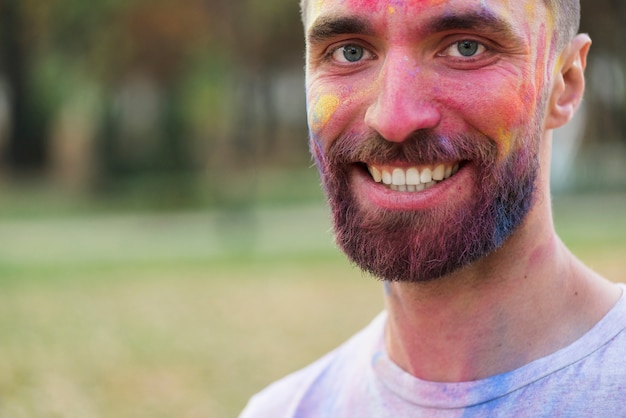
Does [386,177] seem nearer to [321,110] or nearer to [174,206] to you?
[321,110]

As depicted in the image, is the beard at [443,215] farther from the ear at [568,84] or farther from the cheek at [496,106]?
the ear at [568,84]

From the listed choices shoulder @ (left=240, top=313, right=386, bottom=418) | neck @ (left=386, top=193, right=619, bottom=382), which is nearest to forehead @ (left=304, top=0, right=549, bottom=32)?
neck @ (left=386, top=193, right=619, bottom=382)

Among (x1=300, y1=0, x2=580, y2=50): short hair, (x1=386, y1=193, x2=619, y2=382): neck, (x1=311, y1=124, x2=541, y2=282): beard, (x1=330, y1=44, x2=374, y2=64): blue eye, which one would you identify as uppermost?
(x1=300, y1=0, x2=580, y2=50): short hair

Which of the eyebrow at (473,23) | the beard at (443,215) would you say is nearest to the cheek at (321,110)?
the beard at (443,215)

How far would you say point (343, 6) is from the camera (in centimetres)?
249

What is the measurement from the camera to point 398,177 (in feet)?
7.82

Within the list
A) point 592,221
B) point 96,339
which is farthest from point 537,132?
point 592,221

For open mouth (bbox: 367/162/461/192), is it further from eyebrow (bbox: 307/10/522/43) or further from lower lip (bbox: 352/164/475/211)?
eyebrow (bbox: 307/10/522/43)

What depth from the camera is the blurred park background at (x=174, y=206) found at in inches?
451

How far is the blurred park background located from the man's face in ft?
24.1

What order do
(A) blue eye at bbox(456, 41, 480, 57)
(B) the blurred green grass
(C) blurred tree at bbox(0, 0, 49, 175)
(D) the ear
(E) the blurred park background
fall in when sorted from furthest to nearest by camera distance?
(C) blurred tree at bbox(0, 0, 49, 175) → (E) the blurred park background → (B) the blurred green grass → (D) the ear → (A) blue eye at bbox(456, 41, 480, 57)

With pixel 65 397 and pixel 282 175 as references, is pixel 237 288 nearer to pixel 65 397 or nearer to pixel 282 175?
pixel 65 397

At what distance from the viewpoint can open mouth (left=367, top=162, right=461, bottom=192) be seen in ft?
7.72

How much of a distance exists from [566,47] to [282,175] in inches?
1683
